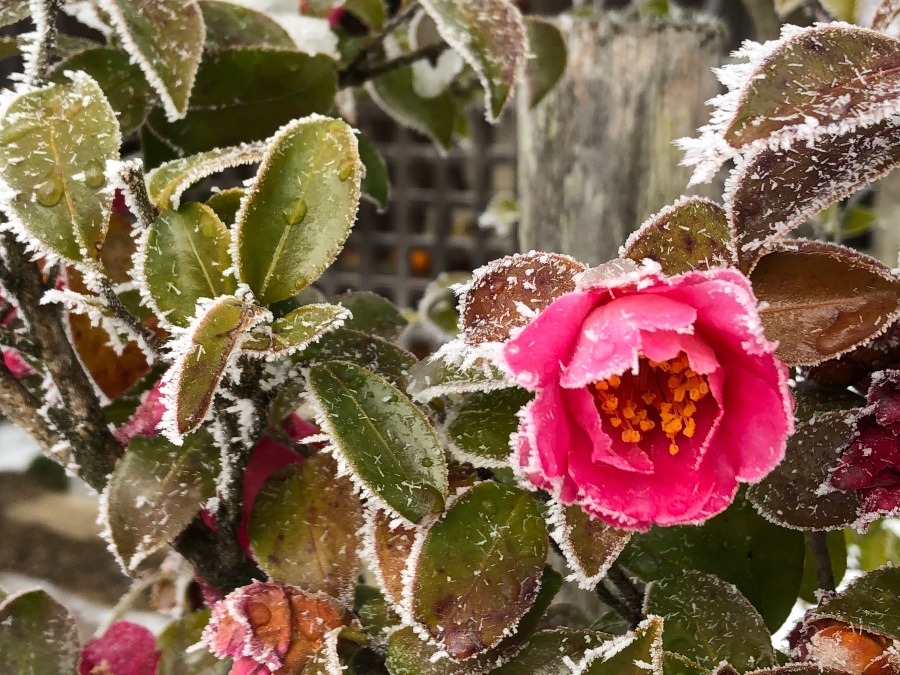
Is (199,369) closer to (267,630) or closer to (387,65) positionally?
(267,630)

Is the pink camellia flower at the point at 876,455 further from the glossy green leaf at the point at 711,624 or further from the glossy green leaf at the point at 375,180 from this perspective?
the glossy green leaf at the point at 375,180

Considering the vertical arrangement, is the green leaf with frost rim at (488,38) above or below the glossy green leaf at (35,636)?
above

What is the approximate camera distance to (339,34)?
570mm

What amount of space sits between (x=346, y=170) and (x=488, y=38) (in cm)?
15

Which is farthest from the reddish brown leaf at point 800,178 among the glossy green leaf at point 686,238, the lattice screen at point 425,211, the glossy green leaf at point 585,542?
the lattice screen at point 425,211

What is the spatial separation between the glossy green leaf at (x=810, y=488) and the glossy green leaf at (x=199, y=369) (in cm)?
23

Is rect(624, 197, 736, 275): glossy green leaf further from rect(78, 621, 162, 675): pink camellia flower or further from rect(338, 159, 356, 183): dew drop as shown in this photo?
rect(78, 621, 162, 675): pink camellia flower

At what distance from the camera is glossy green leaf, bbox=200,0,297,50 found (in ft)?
1.45

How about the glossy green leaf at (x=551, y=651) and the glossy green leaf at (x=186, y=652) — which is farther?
the glossy green leaf at (x=186, y=652)

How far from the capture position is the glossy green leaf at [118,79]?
41cm

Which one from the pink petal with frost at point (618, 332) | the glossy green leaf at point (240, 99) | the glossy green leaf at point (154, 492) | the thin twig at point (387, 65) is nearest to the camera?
the pink petal with frost at point (618, 332)

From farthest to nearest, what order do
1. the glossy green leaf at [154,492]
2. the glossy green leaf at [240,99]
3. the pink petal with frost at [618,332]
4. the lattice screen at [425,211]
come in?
1. the lattice screen at [425,211]
2. the glossy green leaf at [240,99]
3. the glossy green leaf at [154,492]
4. the pink petal with frost at [618,332]

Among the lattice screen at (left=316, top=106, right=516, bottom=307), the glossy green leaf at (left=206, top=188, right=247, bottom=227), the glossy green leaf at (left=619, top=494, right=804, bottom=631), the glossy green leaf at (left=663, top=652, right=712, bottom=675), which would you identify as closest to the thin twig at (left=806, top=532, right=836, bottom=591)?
the glossy green leaf at (left=619, top=494, right=804, bottom=631)

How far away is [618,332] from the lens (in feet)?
0.75
